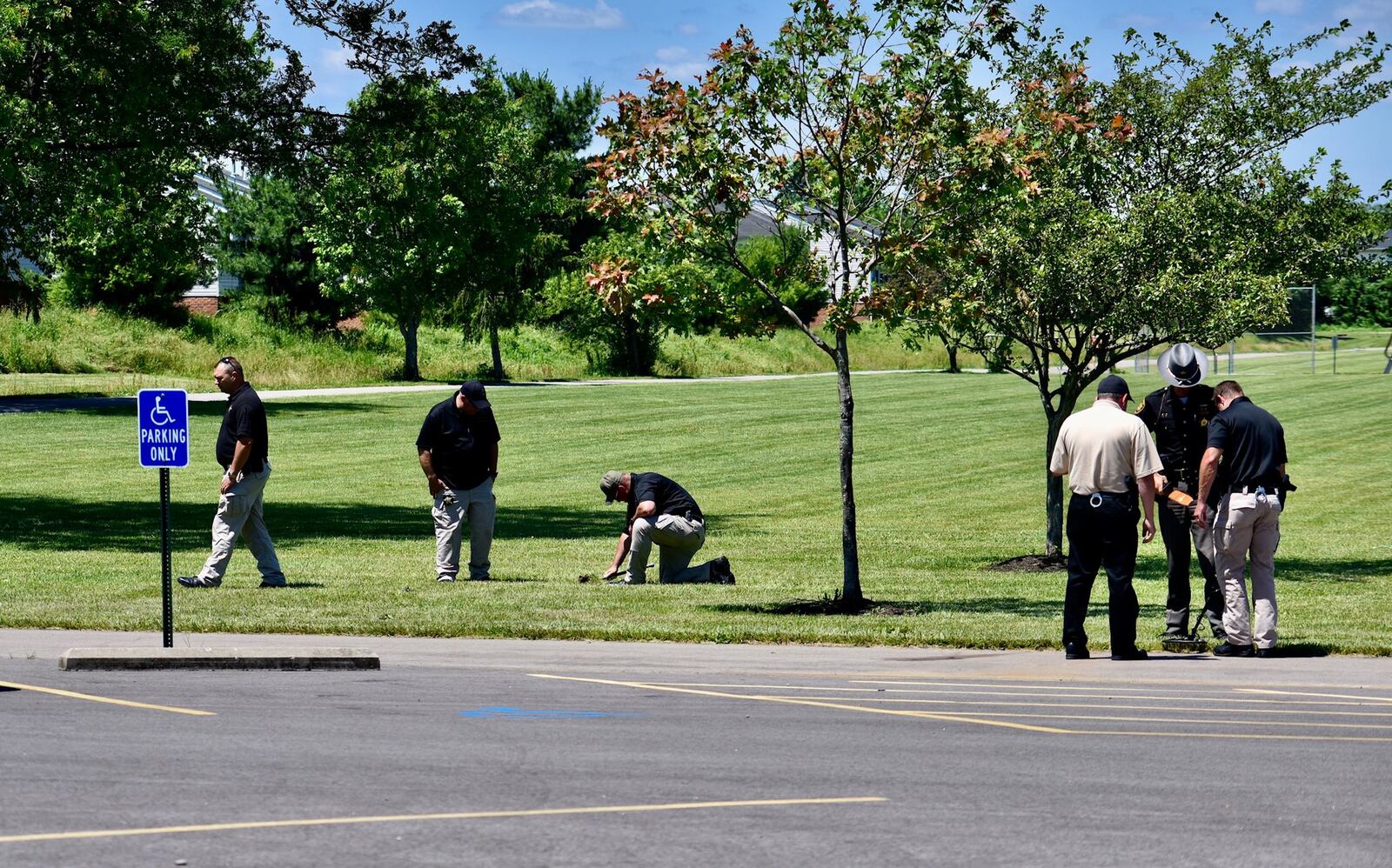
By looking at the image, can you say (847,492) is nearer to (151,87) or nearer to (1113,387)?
(1113,387)

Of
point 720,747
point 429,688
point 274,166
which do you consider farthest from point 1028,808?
point 274,166

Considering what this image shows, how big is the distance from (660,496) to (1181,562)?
5.44 metres

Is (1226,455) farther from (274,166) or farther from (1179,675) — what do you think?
(274,166)

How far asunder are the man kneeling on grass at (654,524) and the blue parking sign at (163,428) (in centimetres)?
563

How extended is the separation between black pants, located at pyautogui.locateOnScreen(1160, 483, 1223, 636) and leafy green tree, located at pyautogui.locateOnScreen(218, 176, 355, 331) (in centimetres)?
5000

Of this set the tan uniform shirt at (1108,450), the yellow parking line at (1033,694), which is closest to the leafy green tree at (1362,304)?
the tan uniform shirt at (1108,450)

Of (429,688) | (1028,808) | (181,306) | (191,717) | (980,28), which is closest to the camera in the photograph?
(1028,808)

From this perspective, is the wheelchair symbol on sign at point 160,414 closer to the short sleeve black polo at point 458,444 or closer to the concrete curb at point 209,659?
the concrete curb at point 209,659

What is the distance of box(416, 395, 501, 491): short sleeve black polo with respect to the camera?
54.0ft

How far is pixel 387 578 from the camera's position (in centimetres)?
1706

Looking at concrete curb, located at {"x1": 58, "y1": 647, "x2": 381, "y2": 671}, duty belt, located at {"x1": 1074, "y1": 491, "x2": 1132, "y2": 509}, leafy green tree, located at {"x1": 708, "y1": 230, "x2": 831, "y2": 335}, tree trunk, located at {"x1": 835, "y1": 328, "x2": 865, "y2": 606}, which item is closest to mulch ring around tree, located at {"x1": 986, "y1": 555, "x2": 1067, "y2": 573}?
tree trunk, located at {"x1": 835, "y1": 328, "x2": 865, "y2": 606}

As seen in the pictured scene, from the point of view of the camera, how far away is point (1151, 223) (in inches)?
740

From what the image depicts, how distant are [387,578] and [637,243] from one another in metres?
4.16

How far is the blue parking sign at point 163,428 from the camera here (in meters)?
11.3
